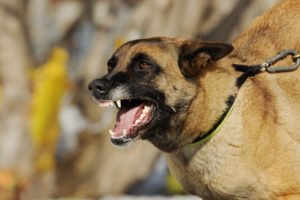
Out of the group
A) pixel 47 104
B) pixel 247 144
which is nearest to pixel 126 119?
pixel 247 144

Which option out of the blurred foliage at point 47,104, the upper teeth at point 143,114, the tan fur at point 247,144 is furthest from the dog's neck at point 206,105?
the blurred foliage at point 47,104

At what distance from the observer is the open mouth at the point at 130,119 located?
15.9ft

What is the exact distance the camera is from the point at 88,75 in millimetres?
11000

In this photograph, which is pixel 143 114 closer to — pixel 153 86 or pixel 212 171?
pixel 153 86

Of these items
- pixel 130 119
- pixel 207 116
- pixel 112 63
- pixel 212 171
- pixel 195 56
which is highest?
pixel 112 63

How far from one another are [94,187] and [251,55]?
20.0ft

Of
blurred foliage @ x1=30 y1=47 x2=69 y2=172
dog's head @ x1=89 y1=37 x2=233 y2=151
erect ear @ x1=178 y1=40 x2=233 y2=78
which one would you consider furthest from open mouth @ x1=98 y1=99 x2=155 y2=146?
blurred foliage @ x1=30 y1=47 x2=69 y2=172

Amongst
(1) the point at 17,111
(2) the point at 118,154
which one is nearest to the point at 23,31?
(1) the point at 17,111

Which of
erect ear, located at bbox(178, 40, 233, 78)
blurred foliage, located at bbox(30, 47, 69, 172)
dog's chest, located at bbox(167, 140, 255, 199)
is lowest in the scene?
dog's chest, located at bbox(167, 140, 255, 199)

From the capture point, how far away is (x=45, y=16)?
10.6 m

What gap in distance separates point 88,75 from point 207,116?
6.09 m

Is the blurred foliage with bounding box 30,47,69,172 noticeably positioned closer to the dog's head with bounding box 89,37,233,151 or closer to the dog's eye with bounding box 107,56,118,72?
the dog's eye with bounding box 107,56,118,72

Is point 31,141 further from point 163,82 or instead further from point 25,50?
point 163,82

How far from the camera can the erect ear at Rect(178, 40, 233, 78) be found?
4965mm
